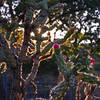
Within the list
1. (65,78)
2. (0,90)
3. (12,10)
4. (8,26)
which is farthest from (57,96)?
(12,10)

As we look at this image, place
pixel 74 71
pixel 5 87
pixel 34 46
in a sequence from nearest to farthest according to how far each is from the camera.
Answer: pixel 74 71
pixel 34 46
pixel 5 87

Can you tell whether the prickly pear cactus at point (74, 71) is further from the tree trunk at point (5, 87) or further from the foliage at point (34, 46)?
the tree trunk at point (5, 87)

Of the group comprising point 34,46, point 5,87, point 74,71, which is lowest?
point 5,87

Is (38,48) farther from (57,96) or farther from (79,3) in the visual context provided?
(79,3)

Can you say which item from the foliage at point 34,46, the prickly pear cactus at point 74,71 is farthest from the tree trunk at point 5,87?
the prickly pear cactus at point 74,71

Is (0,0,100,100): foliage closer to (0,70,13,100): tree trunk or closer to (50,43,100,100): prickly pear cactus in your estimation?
(50,43,100,100): prickly pear cactus

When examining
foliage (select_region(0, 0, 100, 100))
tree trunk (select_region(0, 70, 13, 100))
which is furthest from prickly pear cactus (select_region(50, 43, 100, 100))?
tree trunk (select_region(0, 70, 13, 100))

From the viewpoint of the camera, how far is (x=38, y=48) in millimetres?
4684

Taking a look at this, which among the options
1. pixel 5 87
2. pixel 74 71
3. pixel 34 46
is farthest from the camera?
pixel 5 87

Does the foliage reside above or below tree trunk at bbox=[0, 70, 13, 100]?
above

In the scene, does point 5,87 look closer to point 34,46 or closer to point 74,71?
point 34,46

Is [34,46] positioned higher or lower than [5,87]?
higher

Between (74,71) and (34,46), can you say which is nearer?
(74,71)

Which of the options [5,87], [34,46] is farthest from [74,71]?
[5,87]
